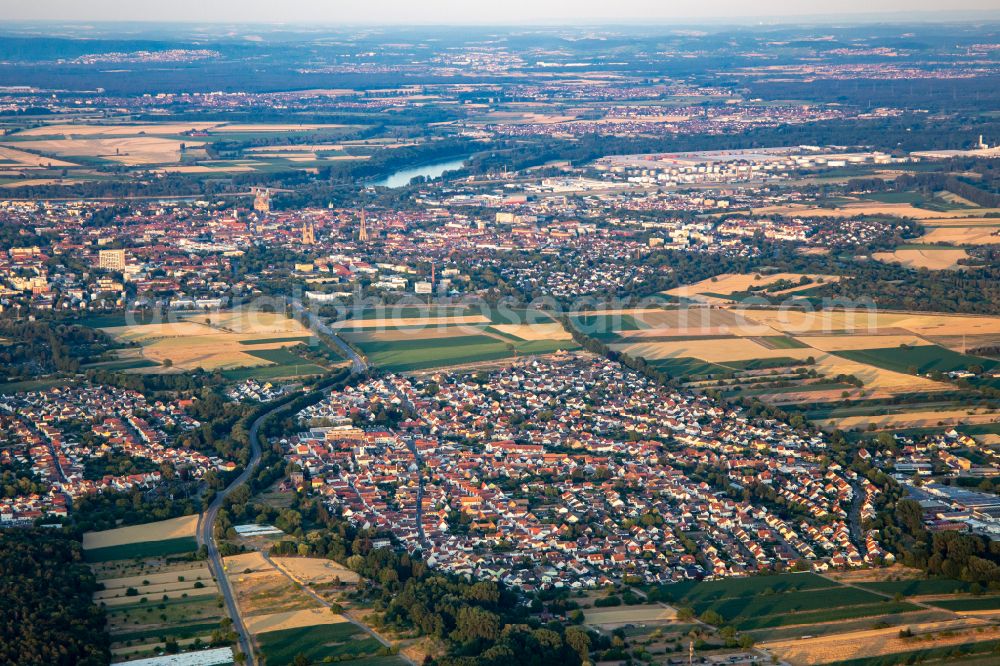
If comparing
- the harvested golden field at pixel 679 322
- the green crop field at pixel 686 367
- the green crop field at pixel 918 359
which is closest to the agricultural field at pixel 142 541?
the green crop field at pixel 686 367

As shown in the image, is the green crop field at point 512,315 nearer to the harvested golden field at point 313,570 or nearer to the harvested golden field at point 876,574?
the harvested golden field at point 313,570

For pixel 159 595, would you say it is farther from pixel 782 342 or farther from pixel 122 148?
pixel 122 148

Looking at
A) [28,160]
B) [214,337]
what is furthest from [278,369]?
[28,160]

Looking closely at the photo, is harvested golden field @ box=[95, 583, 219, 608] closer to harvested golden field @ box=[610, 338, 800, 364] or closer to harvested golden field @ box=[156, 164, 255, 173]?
harvested golden field @ box=[610, 338, 800, 364]

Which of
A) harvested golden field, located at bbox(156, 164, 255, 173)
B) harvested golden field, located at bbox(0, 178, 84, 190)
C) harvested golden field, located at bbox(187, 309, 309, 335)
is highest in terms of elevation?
harvested golden field, located at bbox(0, 178, 84, 190)

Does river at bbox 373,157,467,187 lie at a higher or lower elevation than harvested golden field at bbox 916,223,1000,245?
higher

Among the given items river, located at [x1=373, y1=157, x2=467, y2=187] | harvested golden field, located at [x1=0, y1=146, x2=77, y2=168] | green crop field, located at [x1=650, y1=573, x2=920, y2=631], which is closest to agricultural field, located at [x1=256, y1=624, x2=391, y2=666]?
green crop field, located at [x1=650, y1=573, x2=920, y2=631]
